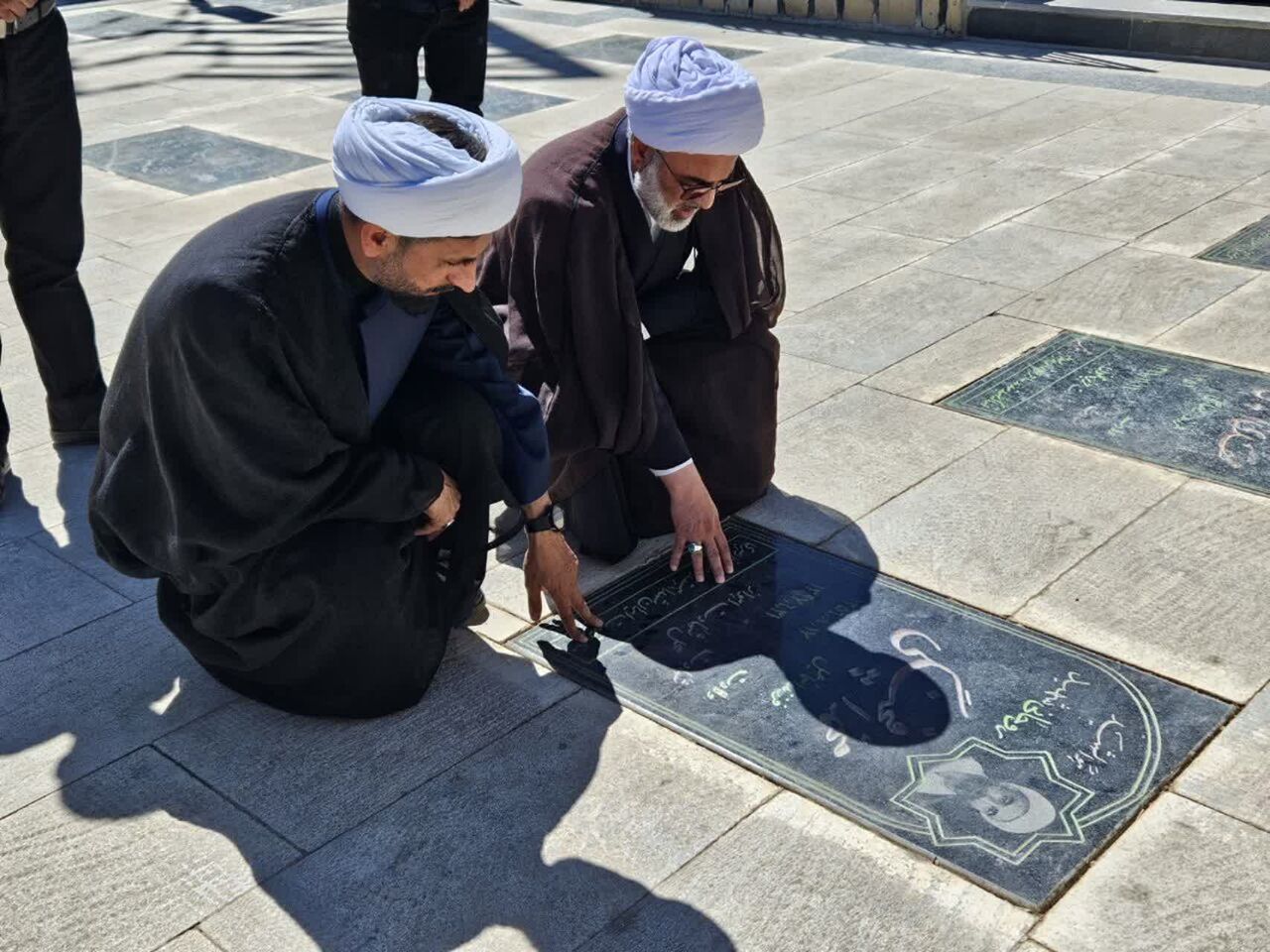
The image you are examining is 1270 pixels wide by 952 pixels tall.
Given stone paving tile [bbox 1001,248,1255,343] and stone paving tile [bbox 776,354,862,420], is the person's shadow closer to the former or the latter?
stone paving tile [bbox 776,354,862,420]

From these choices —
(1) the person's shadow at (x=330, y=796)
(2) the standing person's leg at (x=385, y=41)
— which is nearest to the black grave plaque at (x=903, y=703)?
(1) the person's shadow at (x=330, y=796)

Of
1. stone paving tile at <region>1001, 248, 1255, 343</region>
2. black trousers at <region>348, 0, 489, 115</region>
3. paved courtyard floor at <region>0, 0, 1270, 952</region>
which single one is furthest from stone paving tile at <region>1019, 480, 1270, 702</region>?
black trousers at <region>348, 0, 489, 115</region>

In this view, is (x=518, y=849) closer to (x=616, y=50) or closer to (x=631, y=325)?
(x=631, y=325)

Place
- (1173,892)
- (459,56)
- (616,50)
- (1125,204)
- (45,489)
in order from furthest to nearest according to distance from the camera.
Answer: (616,50) → (459,56) → (1125,204) → (45,489) → (1173,892)

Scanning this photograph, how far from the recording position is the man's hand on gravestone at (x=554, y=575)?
11.5 feet

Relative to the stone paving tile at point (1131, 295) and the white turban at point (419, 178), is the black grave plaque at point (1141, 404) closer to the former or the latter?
the stone paving tile at point (1131, 295)

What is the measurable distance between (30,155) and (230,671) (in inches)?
77.9

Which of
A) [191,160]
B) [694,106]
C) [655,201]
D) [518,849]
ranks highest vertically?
[694,106]

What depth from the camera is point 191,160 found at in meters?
8.32

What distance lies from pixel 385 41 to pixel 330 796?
4.14 meters

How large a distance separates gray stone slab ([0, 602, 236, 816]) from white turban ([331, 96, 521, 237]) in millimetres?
1286

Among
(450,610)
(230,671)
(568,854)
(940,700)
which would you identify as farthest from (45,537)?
(940,700)

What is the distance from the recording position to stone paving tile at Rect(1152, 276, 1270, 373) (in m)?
5.02

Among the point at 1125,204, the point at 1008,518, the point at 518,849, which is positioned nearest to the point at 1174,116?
the point at 1125,204
